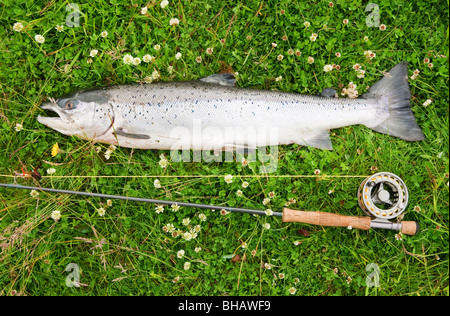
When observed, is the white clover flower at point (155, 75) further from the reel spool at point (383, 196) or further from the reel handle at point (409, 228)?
the reel handle at point (409, 228)

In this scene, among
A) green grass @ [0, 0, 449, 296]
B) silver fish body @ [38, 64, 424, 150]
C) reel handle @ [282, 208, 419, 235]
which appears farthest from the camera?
green grass @ [0, 0, 449, 296]

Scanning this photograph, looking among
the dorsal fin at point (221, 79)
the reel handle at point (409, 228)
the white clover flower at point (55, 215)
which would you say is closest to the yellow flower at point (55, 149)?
the white clover flower at point (55, 215)

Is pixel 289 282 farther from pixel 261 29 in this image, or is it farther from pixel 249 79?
pixel 261 29

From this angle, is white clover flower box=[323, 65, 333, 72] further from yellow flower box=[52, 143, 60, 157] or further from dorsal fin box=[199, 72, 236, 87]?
yellow flower box=[52, 143, 60, 157]

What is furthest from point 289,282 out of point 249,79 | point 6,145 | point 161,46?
point 6,145

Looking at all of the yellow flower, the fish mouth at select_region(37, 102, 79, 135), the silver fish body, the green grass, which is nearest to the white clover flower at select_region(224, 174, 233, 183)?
the green grass

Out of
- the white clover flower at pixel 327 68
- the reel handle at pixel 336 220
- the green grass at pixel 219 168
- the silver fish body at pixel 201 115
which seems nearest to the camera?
the reel handle at pixel 336 220
